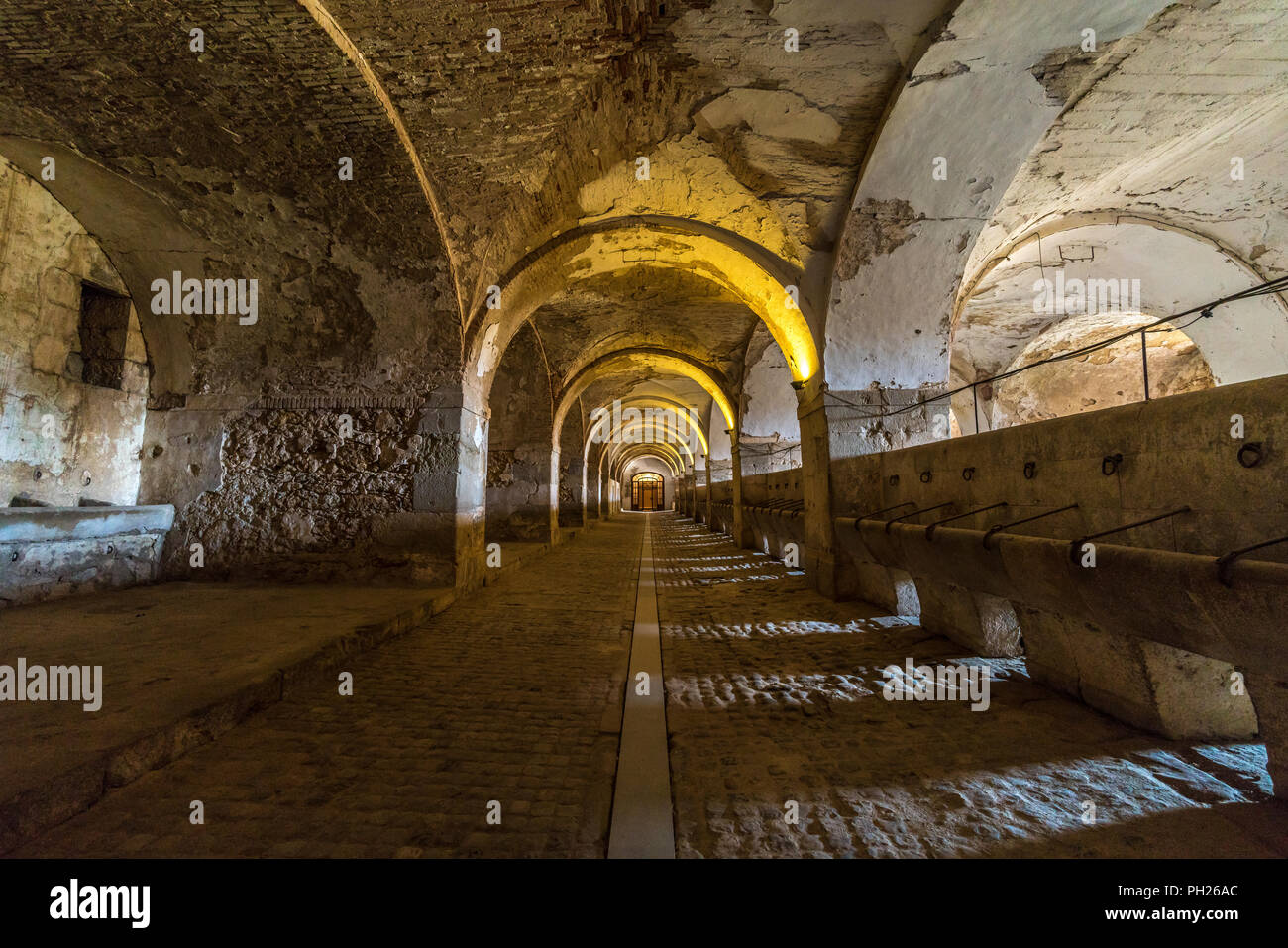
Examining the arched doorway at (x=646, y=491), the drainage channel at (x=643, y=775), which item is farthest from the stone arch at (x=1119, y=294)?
the arched doorway at (x=646, y=491)

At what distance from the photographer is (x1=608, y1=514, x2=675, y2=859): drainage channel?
1688 millimetres

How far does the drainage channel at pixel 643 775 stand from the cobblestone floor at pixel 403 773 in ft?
0.21

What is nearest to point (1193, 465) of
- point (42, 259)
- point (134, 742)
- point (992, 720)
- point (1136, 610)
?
point (1136, 610)

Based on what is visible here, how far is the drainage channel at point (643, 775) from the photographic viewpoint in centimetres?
169

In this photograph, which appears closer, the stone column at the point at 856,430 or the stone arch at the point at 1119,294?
the stone column at the point at 856,430

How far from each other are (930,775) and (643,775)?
1.19 m

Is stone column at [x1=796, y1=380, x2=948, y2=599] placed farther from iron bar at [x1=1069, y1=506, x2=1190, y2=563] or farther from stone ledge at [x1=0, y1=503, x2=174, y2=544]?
stone ledge at [x1=0, y1=503, x2=174, y2=544]

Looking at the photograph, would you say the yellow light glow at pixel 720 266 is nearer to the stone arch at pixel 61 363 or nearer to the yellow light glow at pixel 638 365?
the yellow light glow at pixel 638 365

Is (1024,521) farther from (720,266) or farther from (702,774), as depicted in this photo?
(720,266)

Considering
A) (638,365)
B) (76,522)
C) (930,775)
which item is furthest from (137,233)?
(638,365)

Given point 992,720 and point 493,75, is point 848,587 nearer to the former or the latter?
point 992,720

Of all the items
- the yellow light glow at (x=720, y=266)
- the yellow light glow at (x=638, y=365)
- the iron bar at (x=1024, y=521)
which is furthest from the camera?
the yellow light glow at (x=638, y=365)

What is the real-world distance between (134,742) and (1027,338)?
1483cm
